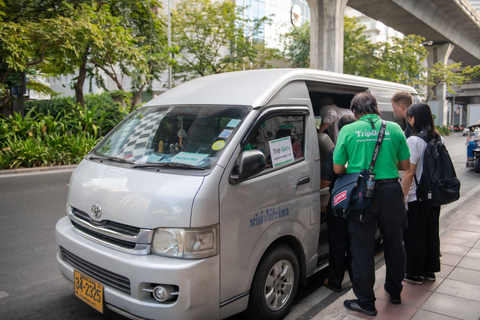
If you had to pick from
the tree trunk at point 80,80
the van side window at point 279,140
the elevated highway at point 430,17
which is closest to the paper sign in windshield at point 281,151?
the van side window at point 279,140

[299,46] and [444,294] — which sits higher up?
[299,46]

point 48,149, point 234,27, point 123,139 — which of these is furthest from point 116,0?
point 123,139

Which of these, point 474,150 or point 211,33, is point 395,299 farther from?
point 211,33

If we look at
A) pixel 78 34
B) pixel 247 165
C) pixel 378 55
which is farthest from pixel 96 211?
pixel 378 55

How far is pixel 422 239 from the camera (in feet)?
12.6

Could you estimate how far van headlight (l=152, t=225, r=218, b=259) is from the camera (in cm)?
260

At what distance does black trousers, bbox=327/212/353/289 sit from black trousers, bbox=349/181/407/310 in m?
0.37

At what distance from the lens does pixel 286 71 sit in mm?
3719

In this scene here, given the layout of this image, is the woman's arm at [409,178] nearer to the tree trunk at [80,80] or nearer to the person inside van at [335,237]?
the person inside van at [335,237]

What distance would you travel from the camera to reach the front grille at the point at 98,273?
2.71 m

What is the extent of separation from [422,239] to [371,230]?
0.94m

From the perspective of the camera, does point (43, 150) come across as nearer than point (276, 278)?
No

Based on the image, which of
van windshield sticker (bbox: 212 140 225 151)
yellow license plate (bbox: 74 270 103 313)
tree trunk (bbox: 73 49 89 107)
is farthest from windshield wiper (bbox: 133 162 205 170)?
tree trunk (bbox: 73 49 89 107)

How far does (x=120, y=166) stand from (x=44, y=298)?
1650 mm
